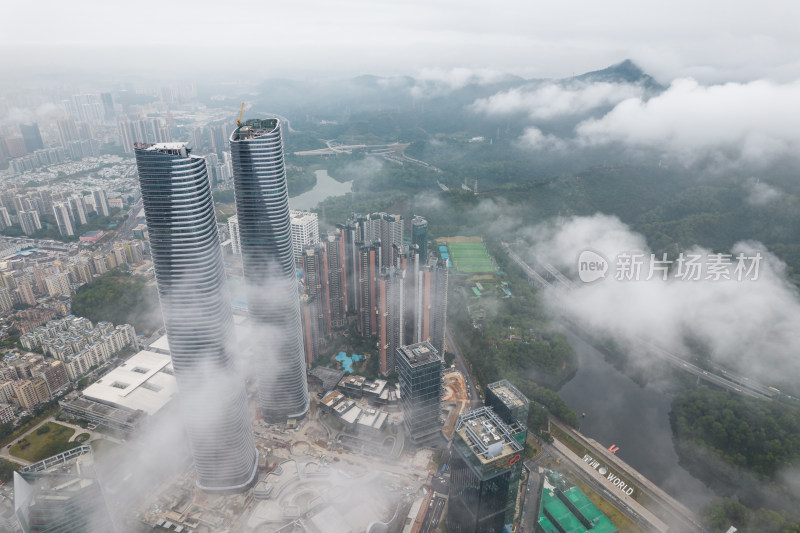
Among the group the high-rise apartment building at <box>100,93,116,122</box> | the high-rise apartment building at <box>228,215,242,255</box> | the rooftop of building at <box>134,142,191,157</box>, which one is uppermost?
the rooftop of building at <box>134,142,191,157</box>

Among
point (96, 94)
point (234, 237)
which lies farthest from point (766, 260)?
point (96, 94)

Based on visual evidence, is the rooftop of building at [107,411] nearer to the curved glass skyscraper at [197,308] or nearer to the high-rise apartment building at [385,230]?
the curved glass skyscraper at [197,308]

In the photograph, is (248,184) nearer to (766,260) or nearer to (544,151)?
(766,260)

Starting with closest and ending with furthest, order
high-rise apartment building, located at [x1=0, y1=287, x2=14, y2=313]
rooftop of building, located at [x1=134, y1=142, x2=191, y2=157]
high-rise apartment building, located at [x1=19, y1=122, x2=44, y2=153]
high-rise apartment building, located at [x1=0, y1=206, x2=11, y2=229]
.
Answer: rooftop of building, located at [x1=134, y1=142, x2=191, y2=157] → high-rise apartment building, located at [x1=0, y1=287, x2=14, y2=313] → high-rise apartment building, located at [x1=0, y1=206, x2=11, y2=229] → high-rise apartment building, located at [x1=19, y1=122, x2=44, y2=153]

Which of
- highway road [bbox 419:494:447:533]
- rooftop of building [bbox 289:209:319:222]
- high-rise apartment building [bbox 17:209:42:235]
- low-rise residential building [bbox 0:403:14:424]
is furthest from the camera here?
high-rise apartment building [bbox 17:209:42:235]

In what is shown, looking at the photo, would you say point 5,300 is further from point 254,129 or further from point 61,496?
point 254,129

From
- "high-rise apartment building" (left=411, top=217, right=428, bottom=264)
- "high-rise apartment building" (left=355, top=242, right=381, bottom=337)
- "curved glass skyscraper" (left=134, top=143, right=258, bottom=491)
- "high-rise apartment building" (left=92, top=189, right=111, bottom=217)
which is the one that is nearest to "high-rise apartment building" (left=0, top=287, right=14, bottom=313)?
"high-rise apartment building" (left=92, top=189, right=111, bottom=217)

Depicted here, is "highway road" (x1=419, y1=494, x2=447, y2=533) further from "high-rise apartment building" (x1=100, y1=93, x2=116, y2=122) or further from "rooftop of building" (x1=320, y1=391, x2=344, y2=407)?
"high-rise apartment building" (x1=100, y1=93, x2=116, y2=122)
